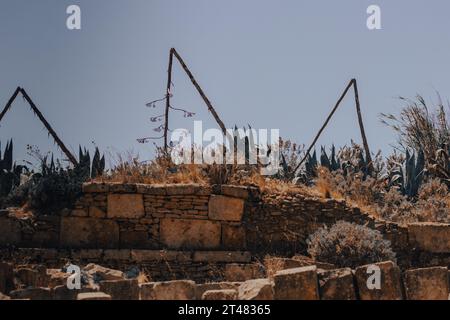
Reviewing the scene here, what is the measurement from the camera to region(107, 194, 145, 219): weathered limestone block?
14906mm

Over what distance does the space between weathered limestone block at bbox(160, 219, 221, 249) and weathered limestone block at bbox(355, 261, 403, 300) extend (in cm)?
534

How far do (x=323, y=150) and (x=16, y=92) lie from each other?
640 cm

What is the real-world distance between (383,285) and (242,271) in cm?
454

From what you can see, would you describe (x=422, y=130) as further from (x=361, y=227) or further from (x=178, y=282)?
(x=178, y=282)

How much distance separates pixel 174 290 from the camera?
10023mm

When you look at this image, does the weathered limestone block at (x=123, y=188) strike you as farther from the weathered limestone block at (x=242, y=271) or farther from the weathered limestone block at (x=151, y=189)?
the weathered limestone block at (x=242, y=271)

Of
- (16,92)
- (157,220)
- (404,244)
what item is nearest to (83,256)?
(157,220)

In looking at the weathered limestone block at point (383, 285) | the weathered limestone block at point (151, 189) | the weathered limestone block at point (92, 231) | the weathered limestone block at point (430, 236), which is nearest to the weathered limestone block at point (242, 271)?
the weathered limestone block at point (151, 189)

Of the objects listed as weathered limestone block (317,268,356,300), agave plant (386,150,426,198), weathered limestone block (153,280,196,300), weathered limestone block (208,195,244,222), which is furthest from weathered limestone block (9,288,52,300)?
agave plant (386,150,426,198)

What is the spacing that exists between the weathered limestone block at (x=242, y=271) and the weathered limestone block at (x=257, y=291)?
153 inches

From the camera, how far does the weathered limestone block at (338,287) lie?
9.67 m

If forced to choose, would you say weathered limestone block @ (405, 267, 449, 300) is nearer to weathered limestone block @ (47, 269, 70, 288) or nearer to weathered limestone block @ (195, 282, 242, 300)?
weathered limestone block @ (195, 282, 242, 300)

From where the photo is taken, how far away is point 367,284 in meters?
9.74
